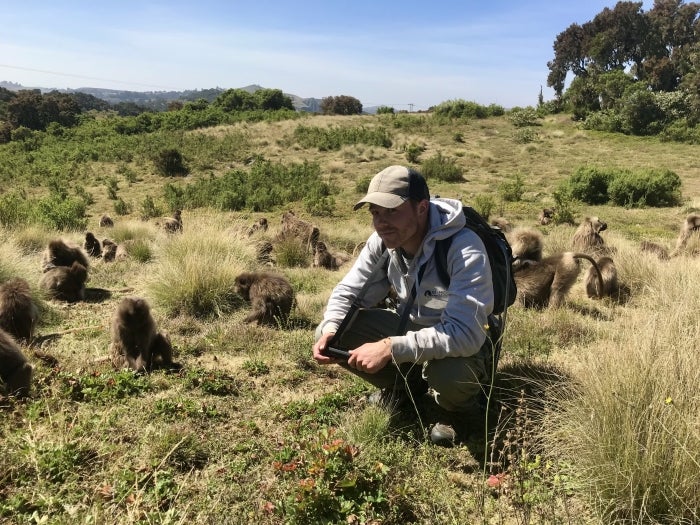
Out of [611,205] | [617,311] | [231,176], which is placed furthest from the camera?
[231,176]

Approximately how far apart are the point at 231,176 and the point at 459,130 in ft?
65.6

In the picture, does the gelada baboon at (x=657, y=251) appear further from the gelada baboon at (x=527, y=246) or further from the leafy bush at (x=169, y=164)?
the leafy bush at (x=169, y=164)

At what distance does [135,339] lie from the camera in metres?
4.60

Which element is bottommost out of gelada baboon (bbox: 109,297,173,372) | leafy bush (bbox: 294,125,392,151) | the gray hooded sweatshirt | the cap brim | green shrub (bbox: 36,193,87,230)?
green shrub (bbox: 36,193,87,230)

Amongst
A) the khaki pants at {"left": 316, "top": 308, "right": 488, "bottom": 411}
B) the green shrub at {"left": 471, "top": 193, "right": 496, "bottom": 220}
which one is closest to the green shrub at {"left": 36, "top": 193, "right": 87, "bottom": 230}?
the green shrub at {"left": 471, "top": 193, "right": 496, "bottom": 220}

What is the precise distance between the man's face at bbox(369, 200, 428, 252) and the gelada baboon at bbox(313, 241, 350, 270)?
5.93m

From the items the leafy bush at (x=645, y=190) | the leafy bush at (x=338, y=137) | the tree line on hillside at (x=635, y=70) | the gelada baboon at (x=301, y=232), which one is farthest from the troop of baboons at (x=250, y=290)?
the tree line on hillside at (x=635, y=70)

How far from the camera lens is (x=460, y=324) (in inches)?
120

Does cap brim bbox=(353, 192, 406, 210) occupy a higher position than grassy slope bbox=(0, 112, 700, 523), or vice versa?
cap brim bbox=(353, 192, 406, 210)

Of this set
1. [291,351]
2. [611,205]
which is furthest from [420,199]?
[611,205]

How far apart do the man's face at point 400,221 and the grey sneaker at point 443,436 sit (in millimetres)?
1263

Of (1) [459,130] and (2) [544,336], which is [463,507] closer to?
(2) [544,336]

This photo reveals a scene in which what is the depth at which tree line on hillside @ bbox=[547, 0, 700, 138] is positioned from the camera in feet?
112

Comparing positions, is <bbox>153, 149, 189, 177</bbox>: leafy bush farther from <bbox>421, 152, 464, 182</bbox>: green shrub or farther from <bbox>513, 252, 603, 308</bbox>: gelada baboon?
<bbox>513, 252, 603, 308</bbox>: gelada baboon
